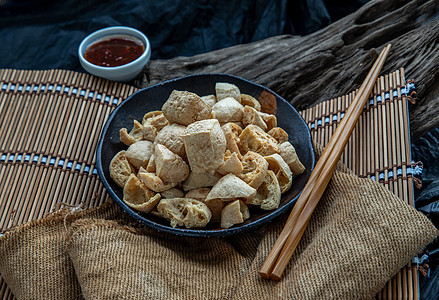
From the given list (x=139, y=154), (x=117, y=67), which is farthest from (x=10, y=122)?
(x=139, y=154)

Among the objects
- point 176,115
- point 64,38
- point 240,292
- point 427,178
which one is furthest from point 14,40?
point 427,178

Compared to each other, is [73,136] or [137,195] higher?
[137,195]

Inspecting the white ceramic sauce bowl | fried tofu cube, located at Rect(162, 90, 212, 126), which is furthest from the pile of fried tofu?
the white ceramic sauce bowl

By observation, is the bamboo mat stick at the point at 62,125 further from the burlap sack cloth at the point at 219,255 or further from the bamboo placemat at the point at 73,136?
the burlap sack cloth at the point at 219,255

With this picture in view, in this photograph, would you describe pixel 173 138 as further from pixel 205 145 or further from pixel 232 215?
pixel 232 215

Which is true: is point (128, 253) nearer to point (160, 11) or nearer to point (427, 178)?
point (427, 178)
